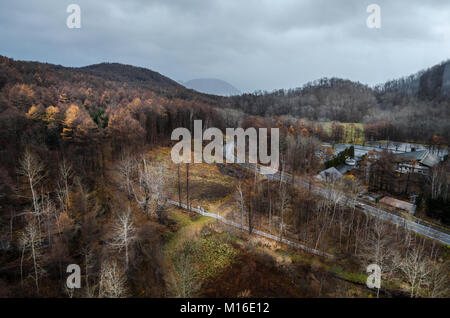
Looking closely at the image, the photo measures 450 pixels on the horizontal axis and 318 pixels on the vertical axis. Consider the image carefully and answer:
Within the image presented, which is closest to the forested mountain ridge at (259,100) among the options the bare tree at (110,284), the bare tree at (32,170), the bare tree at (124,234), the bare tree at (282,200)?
the bare tree at (32,170)

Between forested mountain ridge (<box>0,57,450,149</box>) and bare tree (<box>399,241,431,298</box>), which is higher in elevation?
forested mountain ridge (<box>0,57,450,149</box>)

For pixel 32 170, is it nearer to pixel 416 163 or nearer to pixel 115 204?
pixel 115 204

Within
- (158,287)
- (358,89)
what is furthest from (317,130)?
(358,89)

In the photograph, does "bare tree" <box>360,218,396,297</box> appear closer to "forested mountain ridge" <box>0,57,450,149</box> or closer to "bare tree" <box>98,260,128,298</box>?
"bare tree" <box>98,260,128,298</box>

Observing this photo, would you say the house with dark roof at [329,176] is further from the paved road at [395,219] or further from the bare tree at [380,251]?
the bare tree at [380,251]

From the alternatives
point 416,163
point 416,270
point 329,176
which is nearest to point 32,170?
point 416,270

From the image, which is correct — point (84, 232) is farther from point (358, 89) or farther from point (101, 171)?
point (358, 89)

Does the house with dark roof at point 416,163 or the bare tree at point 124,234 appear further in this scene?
the house with dark roof at point 416,163

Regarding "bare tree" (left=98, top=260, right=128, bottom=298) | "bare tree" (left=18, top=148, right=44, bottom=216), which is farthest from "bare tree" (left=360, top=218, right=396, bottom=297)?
"bare tree" (left=18, top=148, right=44, bottom=216)
